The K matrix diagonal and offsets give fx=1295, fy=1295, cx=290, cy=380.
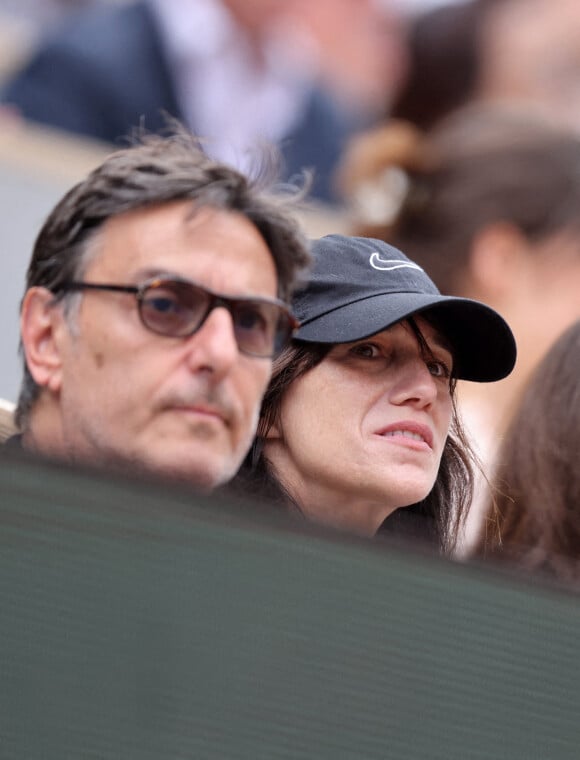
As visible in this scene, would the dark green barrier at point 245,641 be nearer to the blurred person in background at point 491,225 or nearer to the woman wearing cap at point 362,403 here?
the woman wearing cap at point 362,403

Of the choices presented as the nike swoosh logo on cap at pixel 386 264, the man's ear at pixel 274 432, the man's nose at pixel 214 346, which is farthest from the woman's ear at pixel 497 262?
the man's nose at pixel 214 346

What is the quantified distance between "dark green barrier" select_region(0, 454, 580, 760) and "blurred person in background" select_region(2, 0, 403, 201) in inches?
23.8

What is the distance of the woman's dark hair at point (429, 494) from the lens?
181 cm

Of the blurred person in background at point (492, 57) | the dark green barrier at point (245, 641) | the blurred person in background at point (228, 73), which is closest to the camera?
the dark green barrier at point (245, 641)

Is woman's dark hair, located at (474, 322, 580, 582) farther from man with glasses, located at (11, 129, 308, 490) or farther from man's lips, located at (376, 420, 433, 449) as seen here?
man with glasses, located at (11, 129, 308, 490)

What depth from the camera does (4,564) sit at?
160 centimetres

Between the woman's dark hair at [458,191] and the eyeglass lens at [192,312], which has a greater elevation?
the woman's dark hair at [458,191]

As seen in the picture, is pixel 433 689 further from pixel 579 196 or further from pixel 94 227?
pixel 579 196

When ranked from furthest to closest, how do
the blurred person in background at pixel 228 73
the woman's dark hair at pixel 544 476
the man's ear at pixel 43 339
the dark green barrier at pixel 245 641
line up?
the blurred person in background at pixel 228 73 → the woman's dark hair at pixel 544 476 → the man's ear at pixel 43 339 → the dark green barrier at pixel 245 641

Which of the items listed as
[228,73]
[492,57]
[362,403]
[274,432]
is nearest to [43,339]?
[274,432]

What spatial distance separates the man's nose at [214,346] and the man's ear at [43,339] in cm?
18

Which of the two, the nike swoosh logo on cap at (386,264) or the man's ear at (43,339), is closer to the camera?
the man's ear at (43,339)

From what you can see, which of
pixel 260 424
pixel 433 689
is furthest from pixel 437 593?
pixel 260 424

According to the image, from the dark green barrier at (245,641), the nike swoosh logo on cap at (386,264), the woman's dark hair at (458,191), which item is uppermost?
the woman's dark hair at (458,191)
